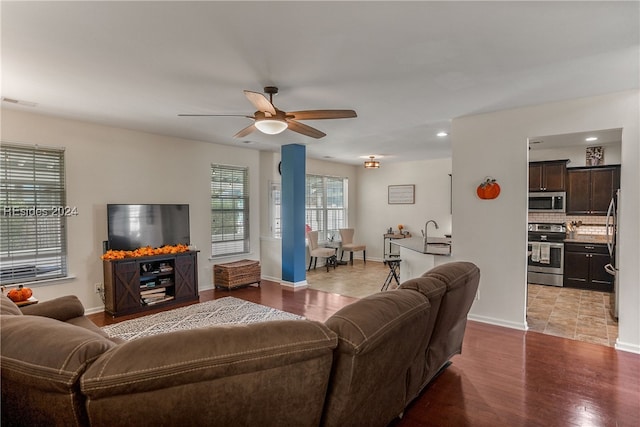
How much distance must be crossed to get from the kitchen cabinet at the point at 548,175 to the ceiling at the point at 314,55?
2.99 meters

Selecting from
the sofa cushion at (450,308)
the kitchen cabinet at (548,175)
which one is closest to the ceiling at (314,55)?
the sofa cushion at (450,308)

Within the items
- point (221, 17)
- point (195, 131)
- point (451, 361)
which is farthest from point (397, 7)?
point (195, 131)

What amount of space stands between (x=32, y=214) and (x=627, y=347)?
665cm

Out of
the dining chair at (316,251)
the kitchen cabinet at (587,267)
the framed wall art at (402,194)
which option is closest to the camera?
the kitchen cabinet at (587,267)

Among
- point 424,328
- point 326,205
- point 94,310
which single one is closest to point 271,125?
point 424,328

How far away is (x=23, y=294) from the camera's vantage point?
3.18 metres

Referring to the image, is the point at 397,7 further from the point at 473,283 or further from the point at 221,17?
the point at 473,283

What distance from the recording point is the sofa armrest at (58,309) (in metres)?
2.48

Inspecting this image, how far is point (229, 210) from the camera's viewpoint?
6.35 m

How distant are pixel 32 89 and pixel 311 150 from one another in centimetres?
437

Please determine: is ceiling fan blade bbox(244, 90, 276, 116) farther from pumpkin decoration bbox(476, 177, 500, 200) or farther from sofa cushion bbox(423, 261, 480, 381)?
pumpkin decoration bbox(476, 177, 500, 200)

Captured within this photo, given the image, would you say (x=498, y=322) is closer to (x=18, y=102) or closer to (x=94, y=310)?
(x=94, y=310)

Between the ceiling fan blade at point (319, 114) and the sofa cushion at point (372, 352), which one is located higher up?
the ceiling fan blade at point (319, 114)

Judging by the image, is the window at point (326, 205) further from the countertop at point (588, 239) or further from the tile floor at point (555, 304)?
the countertop at point (588, 239)
